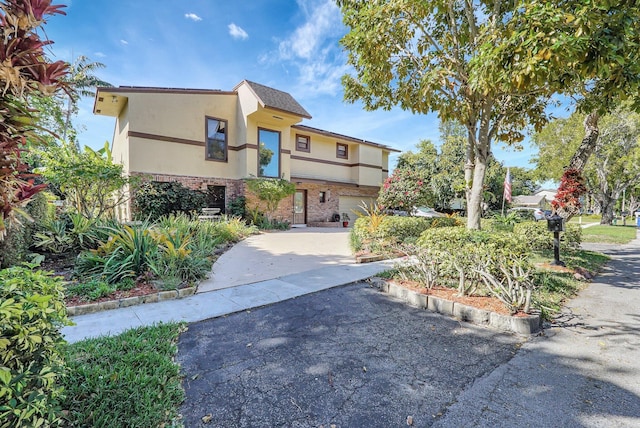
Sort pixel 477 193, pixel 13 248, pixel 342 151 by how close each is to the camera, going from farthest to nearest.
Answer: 1. pixel 342 151
2. pixel 477 193
3. pixel 13 248

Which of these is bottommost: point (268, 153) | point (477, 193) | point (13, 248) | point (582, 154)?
point (13, 248)

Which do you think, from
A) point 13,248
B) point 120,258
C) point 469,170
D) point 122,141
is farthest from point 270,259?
point 122,141

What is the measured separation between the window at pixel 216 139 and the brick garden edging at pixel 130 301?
34.0 feet

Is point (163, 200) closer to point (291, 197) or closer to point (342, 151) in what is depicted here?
point (291, 197)

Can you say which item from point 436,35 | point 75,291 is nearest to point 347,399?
point 75,291

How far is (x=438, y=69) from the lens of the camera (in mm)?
5461

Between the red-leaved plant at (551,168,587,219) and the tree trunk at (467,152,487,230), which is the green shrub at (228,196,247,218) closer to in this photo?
the tree trunk at (467,152,487,230)

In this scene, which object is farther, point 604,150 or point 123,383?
point 604,150

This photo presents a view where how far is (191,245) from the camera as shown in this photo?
648cm

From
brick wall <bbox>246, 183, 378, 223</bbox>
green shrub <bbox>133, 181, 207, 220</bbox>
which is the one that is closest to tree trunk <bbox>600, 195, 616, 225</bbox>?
brick wall <bbox>246, 183, 378, 223</bbox>

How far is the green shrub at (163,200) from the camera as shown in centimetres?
1111

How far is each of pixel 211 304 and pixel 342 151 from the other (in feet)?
54.8

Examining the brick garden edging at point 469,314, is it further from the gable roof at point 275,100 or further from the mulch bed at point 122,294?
the gable roof at point 275,100

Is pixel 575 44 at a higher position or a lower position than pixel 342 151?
lower
